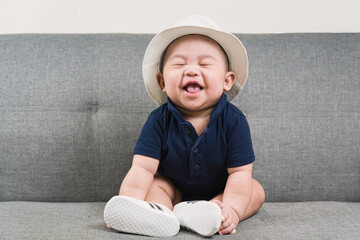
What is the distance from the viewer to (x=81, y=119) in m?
1.49

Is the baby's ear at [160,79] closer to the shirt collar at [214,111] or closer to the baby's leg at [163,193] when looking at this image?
the shirt collar at [214,111]

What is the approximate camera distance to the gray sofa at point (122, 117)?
4.81 feet

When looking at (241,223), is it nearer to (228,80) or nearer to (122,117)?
(228,80)

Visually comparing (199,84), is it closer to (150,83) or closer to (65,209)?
(150,83)

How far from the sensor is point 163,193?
1.28 m

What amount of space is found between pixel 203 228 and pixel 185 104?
37 cm
